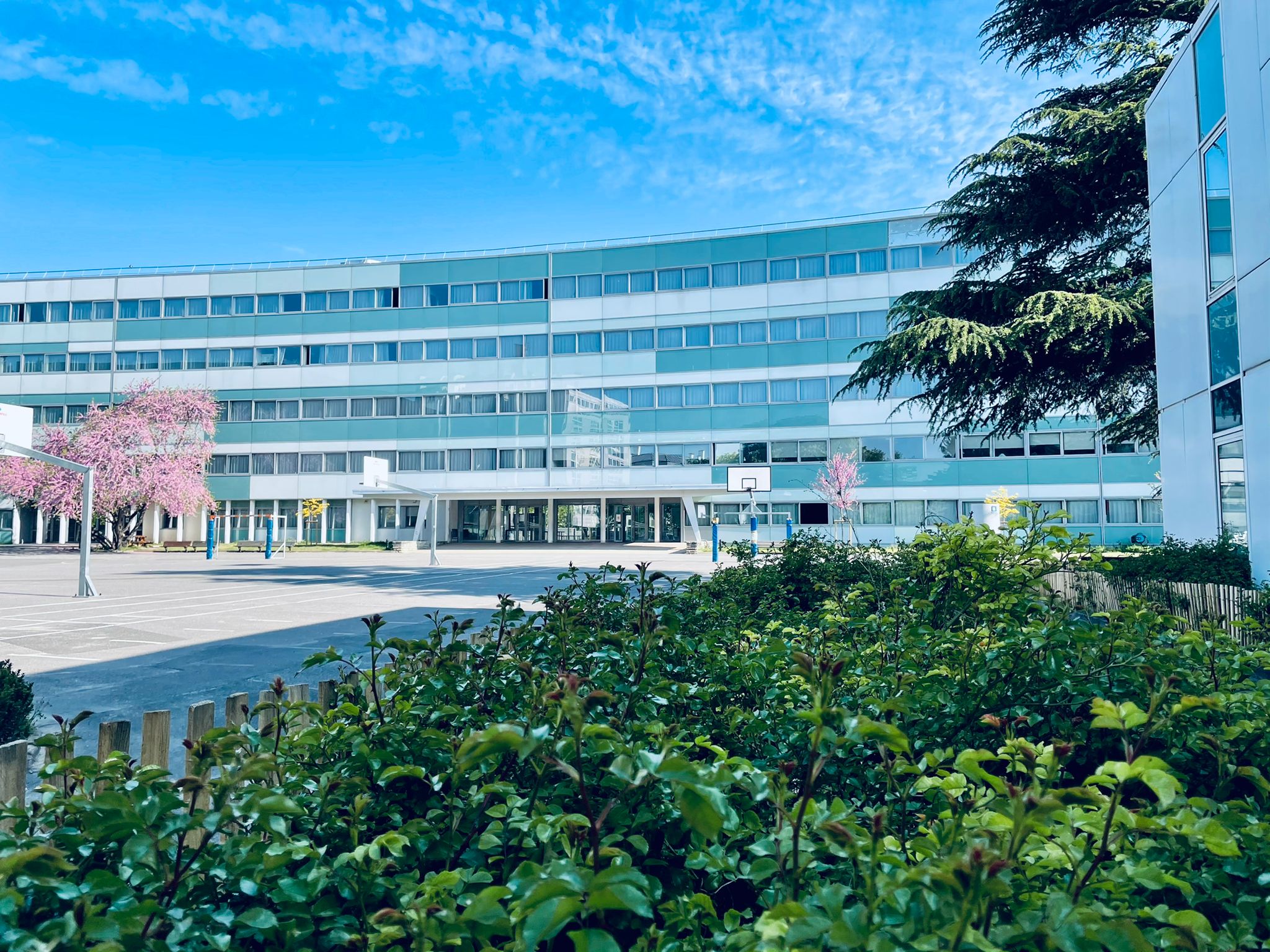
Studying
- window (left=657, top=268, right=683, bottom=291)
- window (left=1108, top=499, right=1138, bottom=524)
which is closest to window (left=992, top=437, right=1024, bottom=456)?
window (left=1108, top=499, right=1138, bottom=524)

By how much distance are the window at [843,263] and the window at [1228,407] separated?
3048cm

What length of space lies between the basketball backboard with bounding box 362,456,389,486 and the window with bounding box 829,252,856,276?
985 inches

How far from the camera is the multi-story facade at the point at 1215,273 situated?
9914 mm

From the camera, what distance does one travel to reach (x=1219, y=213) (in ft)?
37.3

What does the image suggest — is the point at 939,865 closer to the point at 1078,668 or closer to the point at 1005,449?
the point at 1078,668

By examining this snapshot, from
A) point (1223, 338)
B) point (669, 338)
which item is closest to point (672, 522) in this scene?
point (669, 338)

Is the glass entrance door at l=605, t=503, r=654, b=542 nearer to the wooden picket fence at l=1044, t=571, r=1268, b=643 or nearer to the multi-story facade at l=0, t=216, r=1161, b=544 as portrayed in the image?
the multi-story facade at l=0, t=216, r=1161, b=544

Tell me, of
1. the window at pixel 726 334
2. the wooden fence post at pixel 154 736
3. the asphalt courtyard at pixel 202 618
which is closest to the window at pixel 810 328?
the window at pixel 726 334

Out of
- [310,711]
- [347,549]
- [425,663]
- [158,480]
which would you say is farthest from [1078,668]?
[158,480]

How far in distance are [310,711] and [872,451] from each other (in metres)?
39.6

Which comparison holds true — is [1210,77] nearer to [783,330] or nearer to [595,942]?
[595,942]

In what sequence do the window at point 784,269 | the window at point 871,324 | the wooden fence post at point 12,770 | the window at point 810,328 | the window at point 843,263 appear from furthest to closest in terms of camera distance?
the window at point 784,269, the window at point 810,328, the window at point 843,263, the window at point 871,324, the wooden fence post at point 12,770

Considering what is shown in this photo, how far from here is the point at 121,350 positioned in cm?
4747

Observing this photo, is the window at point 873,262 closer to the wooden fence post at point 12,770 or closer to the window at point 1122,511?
the window at point 1122,511
